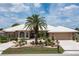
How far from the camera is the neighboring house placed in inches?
637

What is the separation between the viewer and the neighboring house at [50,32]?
16.2m

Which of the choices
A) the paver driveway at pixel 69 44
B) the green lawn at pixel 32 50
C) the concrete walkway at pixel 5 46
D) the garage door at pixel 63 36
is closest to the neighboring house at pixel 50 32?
the garage door at pixel 63 36

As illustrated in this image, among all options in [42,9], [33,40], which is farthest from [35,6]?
[33,40]

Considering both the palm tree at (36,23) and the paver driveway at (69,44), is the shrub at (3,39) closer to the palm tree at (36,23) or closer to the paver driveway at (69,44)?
the palm tree at (36,23)

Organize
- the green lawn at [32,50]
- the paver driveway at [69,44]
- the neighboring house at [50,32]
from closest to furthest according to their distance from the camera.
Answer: the green lawn at [32,50] < the neighboring house at [50,32] < the paver driveway at [69,44]

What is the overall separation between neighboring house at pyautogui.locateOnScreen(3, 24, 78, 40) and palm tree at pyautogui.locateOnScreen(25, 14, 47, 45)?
171 mm

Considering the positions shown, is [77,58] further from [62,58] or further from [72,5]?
[72,5]

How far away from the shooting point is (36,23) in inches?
650

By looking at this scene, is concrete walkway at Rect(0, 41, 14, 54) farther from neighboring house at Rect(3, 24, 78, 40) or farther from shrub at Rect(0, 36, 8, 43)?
neighboring house at Rect(3, 24, 78, 40)

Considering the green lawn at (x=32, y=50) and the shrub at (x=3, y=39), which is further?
the shrub at (x=3, y=39)

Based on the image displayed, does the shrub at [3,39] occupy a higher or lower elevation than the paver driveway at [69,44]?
higher

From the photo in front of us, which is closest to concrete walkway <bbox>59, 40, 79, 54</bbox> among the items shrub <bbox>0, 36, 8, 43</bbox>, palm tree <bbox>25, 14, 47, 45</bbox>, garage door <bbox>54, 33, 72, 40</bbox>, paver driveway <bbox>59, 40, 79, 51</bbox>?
paver driveway <bbox>59, 40, 79, 51</bbox>

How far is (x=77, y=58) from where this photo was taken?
15453mm

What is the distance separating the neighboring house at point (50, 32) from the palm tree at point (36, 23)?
17cm
